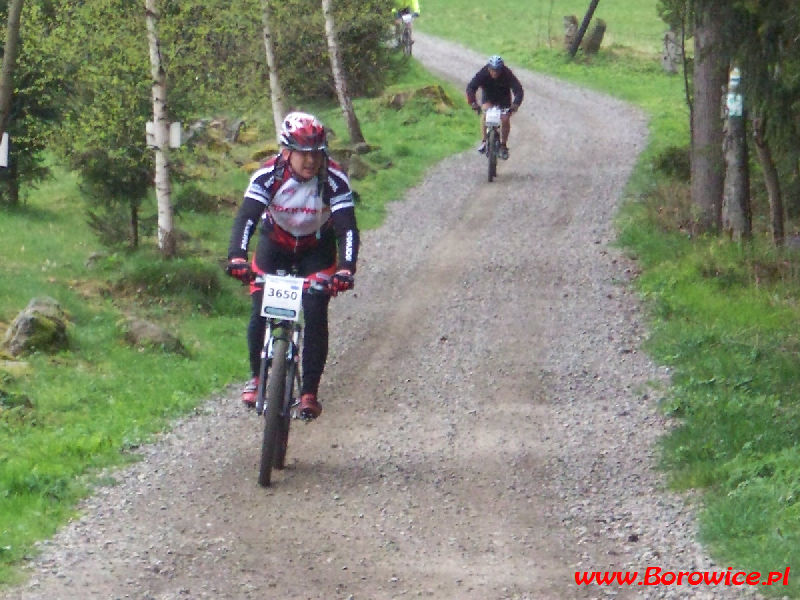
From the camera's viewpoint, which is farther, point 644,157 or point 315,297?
point 644,157

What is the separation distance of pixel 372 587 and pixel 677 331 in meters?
6.85

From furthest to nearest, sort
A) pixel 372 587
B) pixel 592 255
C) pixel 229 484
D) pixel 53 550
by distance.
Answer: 1. pixel 592 255
2. pixel 229 484
3. pixel 53 550
4. pixel 372 587

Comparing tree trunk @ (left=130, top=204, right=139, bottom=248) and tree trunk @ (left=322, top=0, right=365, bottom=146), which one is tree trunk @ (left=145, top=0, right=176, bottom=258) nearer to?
tree trunk @ (left=130, top=204, right=139, bottom=248)

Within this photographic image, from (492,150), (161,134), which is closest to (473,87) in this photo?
(492,150)

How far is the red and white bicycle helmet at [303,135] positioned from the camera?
25.2ft

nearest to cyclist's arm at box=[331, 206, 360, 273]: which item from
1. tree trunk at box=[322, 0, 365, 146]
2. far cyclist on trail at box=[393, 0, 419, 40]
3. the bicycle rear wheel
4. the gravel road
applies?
the gravel road

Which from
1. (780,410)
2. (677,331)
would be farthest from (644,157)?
(780,410)

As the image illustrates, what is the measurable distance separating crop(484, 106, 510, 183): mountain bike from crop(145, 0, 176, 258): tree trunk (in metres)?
7.14

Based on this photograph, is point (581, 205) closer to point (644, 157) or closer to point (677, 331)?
point (644, 157)

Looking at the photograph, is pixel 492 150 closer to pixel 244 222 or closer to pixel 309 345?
pixel 309 345

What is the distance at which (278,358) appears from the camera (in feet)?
25.1

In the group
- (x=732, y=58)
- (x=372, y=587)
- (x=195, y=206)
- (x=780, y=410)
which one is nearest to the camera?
(x=372, y=587)

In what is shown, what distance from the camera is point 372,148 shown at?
2562 cm

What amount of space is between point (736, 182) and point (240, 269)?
33.1 ft
